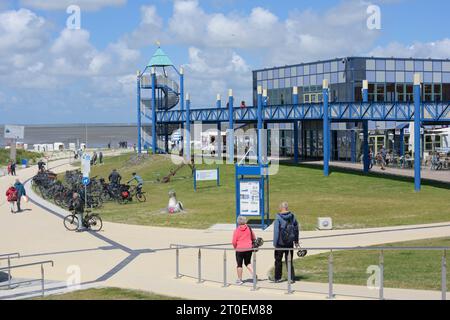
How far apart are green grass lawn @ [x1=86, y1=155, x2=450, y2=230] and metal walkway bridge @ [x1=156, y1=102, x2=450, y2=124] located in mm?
3326

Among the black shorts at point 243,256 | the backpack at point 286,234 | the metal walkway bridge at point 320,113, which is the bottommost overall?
the black shorts at point 243,256

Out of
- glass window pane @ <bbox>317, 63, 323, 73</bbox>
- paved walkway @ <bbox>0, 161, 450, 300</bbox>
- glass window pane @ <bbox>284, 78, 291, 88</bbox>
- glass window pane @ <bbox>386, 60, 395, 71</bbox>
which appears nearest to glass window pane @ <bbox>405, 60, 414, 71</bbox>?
glass window pane @ <bbox>386, 60, 395, 71</bbox>

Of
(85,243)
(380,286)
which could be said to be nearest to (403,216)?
(85,243)

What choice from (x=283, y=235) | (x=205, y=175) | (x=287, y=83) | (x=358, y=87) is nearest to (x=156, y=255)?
(x=283, y=235)

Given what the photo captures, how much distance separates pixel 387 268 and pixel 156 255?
6.03 metres

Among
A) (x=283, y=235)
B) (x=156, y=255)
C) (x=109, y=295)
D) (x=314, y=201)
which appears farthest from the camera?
(x=314, y=201)

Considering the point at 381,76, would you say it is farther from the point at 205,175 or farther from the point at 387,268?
the point at 387,268

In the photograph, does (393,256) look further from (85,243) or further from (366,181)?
(366,181)

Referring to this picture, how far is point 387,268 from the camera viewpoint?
582 inches

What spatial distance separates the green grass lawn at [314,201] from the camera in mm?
24500

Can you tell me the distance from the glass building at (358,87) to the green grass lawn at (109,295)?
135 feet

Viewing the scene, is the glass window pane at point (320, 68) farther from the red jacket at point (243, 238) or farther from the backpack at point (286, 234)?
the backpack at point (286, 234)

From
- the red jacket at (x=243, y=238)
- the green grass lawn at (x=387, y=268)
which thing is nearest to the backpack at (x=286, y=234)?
the red jacket at (x=243, y=238)

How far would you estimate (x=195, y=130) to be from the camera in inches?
2635
